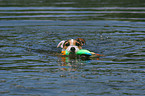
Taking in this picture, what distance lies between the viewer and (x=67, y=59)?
1162cm

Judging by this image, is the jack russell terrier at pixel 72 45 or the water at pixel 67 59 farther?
the jack russell terrier at pixel 72 45

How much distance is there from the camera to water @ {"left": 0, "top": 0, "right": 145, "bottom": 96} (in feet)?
27.5

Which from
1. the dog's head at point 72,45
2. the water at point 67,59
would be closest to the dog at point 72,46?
the dog's head at point 72,45

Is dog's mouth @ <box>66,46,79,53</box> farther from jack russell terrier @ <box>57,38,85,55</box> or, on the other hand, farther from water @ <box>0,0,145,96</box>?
water @ <box>0,0,145,96</box>

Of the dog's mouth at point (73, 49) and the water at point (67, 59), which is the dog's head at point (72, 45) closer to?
the dog's mouth at point (73, 49)

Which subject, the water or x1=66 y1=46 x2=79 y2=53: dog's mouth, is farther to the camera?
x1=66 y1=46 x2=79 y2=53: dog's mouth

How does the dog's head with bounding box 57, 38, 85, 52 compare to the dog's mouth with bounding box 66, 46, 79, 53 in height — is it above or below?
above

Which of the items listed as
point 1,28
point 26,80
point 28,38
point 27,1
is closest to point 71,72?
point 26,80

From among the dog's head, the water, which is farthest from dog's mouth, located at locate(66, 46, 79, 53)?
the water

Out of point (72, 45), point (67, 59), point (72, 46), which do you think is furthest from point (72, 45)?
point (67, 59)

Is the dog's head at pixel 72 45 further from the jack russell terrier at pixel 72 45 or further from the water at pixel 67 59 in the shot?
the water at pixel 67 59

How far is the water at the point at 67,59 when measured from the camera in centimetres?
839

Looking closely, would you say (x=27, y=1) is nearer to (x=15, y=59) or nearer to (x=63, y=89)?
(x=15, y=59)

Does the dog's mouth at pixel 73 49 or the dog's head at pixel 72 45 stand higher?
the dog's head at pixel 72 45
